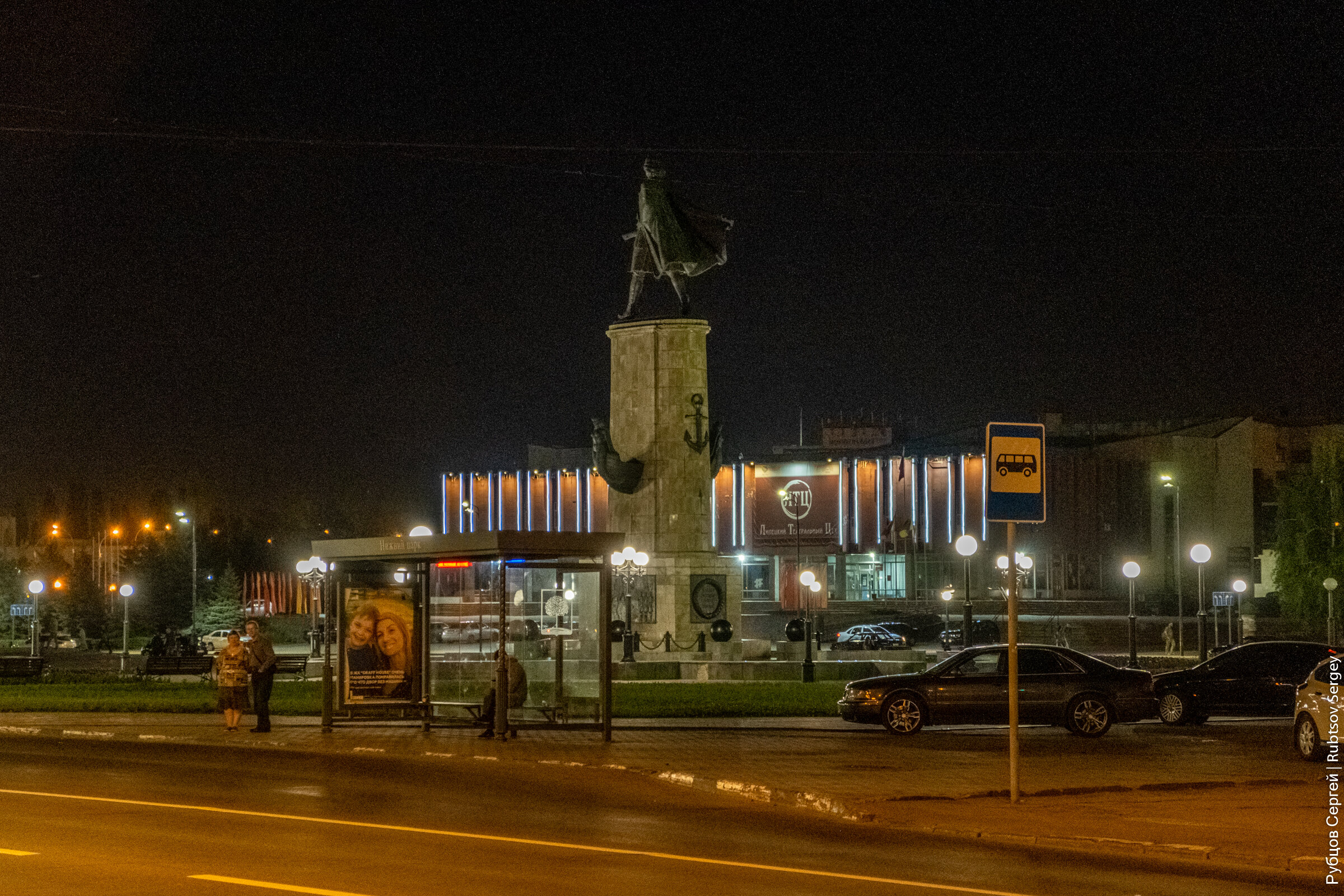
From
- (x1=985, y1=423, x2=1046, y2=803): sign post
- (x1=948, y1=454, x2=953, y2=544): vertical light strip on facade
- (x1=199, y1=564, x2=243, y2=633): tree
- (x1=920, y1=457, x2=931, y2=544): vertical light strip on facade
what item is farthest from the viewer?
(x1=920, y1=457, x2=931, y2=544): vertical light strip on facade

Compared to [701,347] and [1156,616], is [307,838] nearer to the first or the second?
[701,347]

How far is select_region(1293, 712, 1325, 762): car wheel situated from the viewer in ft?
64.2

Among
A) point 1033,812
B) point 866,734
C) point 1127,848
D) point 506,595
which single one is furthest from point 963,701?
point 1127,848

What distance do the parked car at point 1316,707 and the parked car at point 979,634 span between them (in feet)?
132

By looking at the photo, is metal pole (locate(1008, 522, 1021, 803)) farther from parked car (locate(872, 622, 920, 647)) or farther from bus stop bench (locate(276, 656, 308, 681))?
parked car (locate(872, 622, 920, 647))

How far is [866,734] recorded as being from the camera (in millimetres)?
24672

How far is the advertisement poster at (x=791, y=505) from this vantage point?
84.4m

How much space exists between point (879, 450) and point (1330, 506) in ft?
112

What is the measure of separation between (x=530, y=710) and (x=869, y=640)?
128 feet

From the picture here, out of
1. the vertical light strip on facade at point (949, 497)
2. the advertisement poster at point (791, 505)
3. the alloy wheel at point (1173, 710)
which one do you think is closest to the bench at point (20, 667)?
the alloy wheel at point (1173, 710)

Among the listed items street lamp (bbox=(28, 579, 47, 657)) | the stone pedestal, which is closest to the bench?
street lamp (bbox=(28, 579, 47, 657))

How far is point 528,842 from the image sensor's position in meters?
12.8

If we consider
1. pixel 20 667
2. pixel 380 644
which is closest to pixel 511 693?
pixel 380 644

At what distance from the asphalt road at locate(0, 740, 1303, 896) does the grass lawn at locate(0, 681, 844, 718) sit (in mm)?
10262
